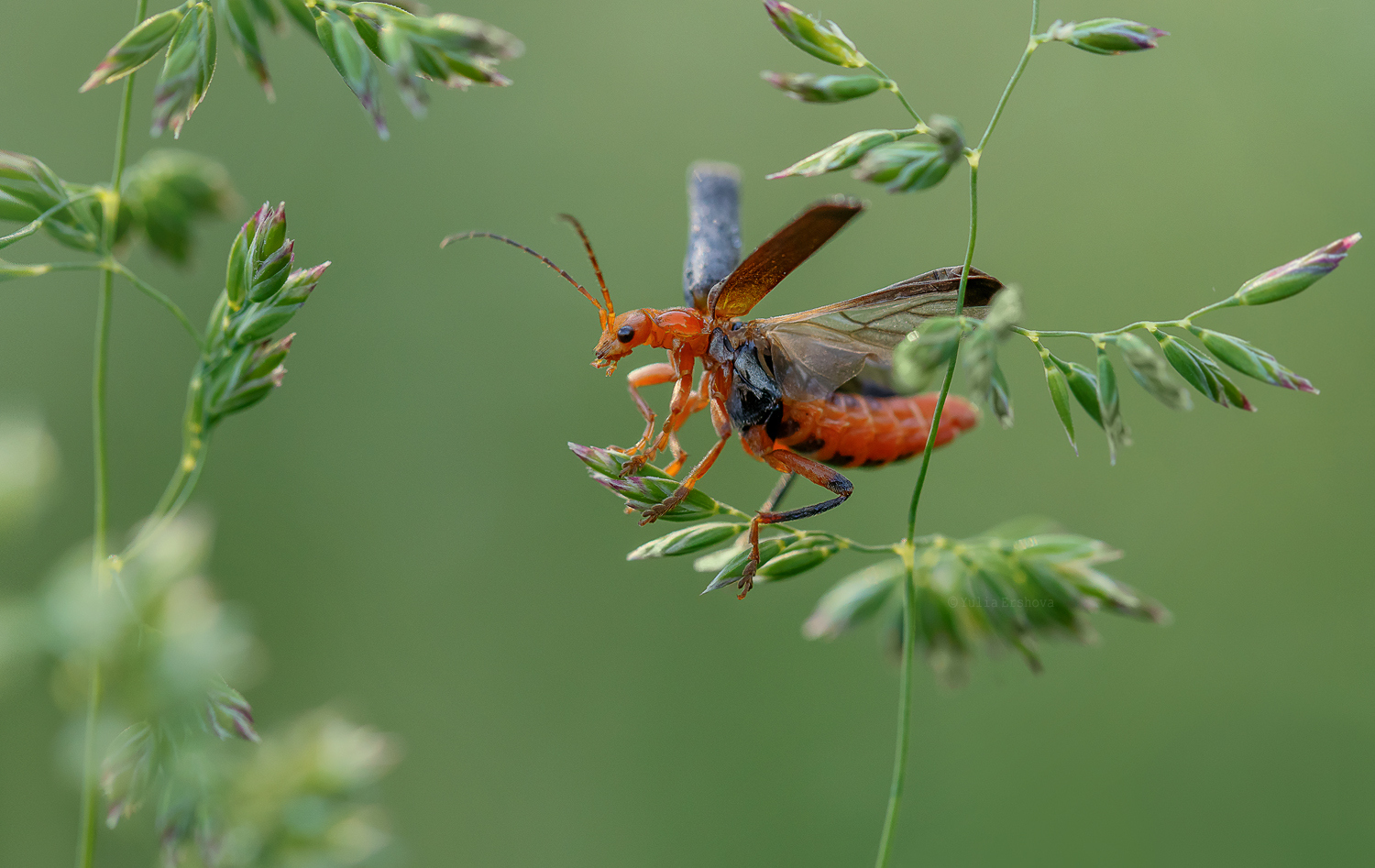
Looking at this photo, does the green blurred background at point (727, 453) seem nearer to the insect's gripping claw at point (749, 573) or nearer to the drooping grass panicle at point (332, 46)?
the insect's gripping claw at point (749, 573)

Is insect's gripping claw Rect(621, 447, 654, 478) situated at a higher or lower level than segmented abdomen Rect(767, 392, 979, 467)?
higher

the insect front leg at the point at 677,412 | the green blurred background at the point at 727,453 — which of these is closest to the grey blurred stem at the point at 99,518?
the insect front leg at the point at 677,412

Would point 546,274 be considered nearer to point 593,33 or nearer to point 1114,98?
point 593,33

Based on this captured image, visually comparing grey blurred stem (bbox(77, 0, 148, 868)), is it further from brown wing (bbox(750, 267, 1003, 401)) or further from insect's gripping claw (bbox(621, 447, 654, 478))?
brown wing (bbox(750, 267, 1003, 401))

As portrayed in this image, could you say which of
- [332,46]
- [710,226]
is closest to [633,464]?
[710,226]

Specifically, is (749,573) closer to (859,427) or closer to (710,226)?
(859,427)

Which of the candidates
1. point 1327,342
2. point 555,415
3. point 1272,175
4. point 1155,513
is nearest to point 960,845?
point 1155,513

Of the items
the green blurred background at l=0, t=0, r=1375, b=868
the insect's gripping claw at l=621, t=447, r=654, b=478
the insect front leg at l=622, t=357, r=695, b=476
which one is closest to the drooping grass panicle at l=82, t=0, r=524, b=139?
the insect's gripping claw at l=621, t=447, r=654, b=478
